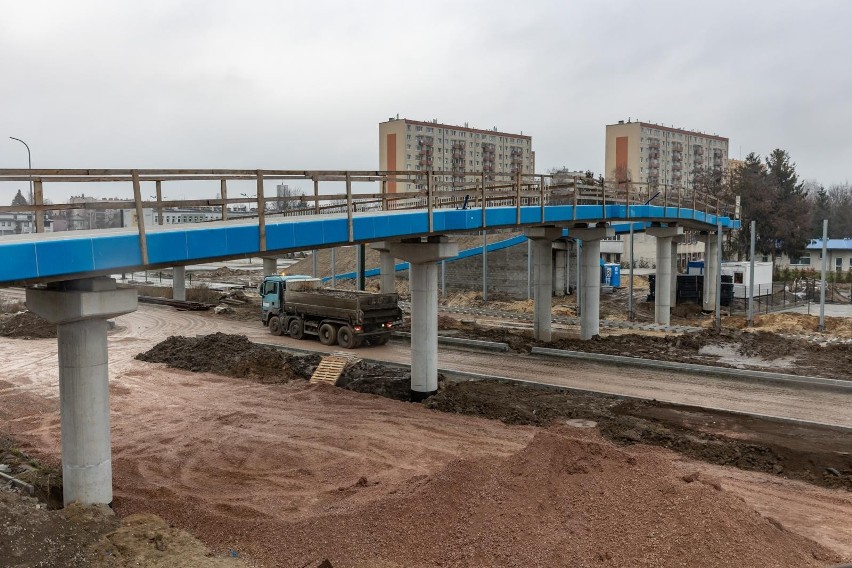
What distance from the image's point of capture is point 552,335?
29.1m

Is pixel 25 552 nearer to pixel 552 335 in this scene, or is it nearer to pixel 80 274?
pixel 80 274

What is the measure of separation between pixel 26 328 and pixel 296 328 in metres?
13.5

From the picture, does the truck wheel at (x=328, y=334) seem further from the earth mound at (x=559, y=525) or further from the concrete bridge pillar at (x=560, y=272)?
the concrete bridge pillar at (x=560, y=272)

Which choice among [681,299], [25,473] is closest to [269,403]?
[25,473]

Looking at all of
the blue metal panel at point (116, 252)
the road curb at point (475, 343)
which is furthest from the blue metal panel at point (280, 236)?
the road curb at point (475, 343)

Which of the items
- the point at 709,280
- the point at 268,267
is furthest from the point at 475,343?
the point at 709,280

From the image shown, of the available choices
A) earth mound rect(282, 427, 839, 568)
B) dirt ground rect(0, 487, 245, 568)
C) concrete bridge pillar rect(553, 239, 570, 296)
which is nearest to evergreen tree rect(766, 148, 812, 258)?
concrete bridge pillar rect(553, 239, 570, 296)

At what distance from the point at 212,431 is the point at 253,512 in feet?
17.0

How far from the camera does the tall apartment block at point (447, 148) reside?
343ft

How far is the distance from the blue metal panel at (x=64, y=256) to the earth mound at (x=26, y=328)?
2352cm

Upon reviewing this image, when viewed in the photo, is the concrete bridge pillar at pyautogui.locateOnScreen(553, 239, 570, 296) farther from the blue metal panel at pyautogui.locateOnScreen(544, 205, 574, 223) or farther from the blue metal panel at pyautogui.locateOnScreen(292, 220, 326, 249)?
the blue metal panel at pyautogui.locateOnScreen(292, 220, 326, 249)

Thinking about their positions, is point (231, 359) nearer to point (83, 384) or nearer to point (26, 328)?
Answer: point (83, 384)

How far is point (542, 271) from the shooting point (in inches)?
1052

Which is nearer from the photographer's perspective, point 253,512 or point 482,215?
point 253,512
